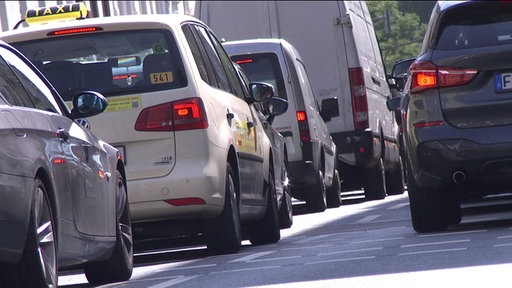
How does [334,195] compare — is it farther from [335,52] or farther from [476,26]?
[476,26]

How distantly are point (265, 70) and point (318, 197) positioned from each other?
1.77 metres

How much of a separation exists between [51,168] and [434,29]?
4816 mm

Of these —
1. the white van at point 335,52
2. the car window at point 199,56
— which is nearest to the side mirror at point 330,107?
the white van at point 335,52

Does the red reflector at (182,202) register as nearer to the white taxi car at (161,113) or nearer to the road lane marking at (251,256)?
the white taxi car at (161,113)

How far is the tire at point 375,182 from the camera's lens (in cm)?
2330

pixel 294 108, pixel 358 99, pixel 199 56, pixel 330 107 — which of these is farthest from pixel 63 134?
pixel 358 99

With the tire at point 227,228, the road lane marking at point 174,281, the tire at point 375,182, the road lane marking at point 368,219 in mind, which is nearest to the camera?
the road lane marking at point 174,281

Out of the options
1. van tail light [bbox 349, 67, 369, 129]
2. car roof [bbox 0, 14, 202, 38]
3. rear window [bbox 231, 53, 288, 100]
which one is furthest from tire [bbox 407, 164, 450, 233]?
van tail light [bbox 349, 67, 369, 129]

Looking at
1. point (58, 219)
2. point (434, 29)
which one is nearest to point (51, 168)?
point (58, 219)

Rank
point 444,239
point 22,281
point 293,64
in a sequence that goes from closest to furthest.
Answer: point 22,281 < point 444,239 < point 293,64

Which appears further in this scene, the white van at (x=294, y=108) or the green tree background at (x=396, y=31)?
the green tree background at (x=396, y=31)

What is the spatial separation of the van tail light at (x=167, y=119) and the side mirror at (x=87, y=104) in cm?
184

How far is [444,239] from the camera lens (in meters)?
11.7

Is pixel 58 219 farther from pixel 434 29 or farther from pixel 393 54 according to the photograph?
pixel 393 54
